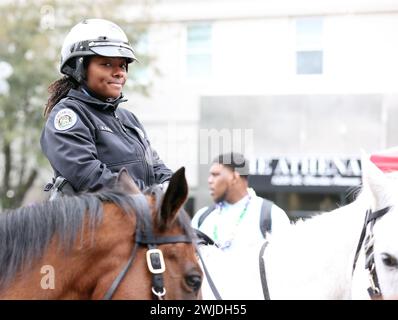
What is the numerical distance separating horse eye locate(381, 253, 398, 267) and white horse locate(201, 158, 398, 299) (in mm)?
69

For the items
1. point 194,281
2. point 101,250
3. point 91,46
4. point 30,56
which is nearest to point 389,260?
point 194,281

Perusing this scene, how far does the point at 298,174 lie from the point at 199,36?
6.30 metres

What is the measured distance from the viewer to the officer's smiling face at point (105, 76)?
347cm

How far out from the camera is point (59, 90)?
3.63 metres

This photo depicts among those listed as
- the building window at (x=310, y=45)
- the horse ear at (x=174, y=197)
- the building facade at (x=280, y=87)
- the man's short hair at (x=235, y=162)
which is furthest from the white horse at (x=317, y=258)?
the building window at (x=310, y=45)

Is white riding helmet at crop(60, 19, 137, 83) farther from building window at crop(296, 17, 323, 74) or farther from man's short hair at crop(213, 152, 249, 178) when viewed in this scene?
building window at crop(296, 17, 323, 74)

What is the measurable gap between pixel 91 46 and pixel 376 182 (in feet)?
5.43

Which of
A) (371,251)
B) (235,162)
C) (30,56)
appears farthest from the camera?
(30,56)

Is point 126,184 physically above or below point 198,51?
below

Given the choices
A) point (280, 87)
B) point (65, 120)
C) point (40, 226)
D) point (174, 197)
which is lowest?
point (40, 226)

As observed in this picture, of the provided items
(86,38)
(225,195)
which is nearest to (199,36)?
(225,195)

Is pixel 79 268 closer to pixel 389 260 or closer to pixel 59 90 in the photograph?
pixel 59 90

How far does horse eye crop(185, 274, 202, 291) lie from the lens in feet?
8.37

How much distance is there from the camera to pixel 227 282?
146 inches
